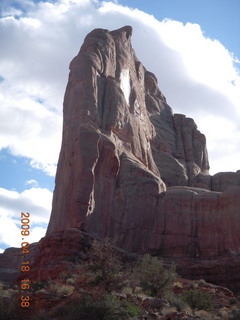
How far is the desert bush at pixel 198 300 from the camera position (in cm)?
2888

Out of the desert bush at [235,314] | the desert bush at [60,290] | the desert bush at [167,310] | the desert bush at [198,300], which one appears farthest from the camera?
the desert bush at [198,300]

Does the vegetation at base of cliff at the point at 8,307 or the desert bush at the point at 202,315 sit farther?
the desert bush at the point at 202,315

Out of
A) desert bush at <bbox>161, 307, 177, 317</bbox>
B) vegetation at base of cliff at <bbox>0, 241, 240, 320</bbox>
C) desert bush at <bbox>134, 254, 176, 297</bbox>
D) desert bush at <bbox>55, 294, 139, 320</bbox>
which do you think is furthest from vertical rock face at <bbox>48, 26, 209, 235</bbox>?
desert bush at <bbox>55, 294, 139, 320</bbox>

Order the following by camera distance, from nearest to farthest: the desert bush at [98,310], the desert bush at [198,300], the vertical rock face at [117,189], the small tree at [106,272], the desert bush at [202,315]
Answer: the desert bush at [98,310] < the desert bush at [202,315] < the desert bush at [198,300] < the small tree at [106,272] < the vertical rock face at [117,189]

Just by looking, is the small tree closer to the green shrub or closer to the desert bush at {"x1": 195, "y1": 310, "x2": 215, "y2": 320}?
the desert bush at {"x1": 195, "y1": 310, "x2": 215, "y2": 320}

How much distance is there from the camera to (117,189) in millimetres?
53094

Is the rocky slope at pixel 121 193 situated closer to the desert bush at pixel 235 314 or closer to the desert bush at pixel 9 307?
the desert bush at pixel 9 307

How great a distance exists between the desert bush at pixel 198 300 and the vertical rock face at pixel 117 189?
731 inches

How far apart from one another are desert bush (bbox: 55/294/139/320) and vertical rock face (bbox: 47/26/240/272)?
23.6 metres

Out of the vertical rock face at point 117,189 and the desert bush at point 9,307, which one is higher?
the vertical rock face at point 117,189

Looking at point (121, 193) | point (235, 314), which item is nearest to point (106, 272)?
point (235, 314)

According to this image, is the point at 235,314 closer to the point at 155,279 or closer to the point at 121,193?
the point at 155,279

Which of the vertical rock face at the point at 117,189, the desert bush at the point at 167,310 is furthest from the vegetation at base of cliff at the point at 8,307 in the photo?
the vertical rock face at the point at 117,189

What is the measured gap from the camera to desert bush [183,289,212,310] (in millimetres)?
28877
